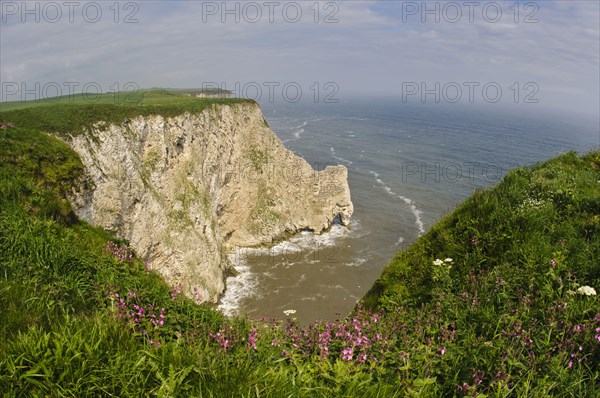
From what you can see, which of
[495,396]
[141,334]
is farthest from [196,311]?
[495,396]

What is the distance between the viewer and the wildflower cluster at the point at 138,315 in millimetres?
5465

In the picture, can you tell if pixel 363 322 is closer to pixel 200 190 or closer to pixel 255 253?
pixel 200 190

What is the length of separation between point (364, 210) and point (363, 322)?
2262 inches

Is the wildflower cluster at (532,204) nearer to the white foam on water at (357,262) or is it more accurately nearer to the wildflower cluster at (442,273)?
the wildflower cluster at (442,273)

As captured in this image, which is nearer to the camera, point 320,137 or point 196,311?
point 196,311

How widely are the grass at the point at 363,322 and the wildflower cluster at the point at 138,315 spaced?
44mm

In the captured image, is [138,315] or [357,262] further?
[357,262]

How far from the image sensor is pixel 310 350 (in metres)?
5.59

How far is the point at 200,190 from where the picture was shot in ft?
→ 122

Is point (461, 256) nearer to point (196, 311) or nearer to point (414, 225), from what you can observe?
point (196, 311)

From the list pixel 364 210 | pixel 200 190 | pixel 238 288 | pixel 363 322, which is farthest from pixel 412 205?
pixel 363 322

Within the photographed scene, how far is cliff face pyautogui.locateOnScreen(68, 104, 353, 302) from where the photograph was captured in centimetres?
2794

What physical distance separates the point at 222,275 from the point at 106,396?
34.2m

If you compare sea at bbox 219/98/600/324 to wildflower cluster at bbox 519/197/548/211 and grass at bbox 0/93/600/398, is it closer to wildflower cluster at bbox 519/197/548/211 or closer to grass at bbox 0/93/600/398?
grass at bbox 0/93/600/398
